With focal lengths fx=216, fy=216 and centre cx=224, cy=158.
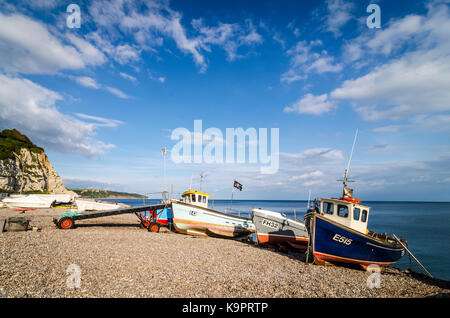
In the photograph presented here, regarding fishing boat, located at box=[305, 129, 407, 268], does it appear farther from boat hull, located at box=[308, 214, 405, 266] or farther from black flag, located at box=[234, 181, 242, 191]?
black flag, located at box=[234, 181, 242, 191]

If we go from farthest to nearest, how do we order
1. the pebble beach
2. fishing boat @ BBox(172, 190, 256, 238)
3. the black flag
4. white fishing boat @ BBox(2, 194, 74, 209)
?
white fishing boat @ BBox(2, 194, 74, 209) < the black flag < fishing boat @ BBox(172, 190, 256, 238) < the pebble beach

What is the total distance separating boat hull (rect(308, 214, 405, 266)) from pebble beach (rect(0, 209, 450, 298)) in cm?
80

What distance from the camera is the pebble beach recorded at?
788 centimetres

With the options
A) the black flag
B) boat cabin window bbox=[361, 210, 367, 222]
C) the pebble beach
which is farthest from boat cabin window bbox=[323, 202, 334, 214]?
the black flag

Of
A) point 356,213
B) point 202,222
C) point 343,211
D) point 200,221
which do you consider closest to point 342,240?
point 343,211

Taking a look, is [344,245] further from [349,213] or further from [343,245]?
[349,213]

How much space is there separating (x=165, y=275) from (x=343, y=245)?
10976 mm

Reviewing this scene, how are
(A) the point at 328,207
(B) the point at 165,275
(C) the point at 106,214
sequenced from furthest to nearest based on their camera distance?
(C) the point at 106,214
(A) the point at 328,207
(B) the point at 165,275

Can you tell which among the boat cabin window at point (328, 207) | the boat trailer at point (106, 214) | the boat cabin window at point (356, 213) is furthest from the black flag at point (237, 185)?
the boat cabin window at point (356, 213)

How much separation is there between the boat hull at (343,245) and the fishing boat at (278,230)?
533 centimetres

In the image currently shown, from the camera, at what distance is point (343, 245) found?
1370 cm

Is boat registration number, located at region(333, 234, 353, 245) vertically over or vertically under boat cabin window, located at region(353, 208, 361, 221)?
under

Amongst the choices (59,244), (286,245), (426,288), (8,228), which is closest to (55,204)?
(8,228)
